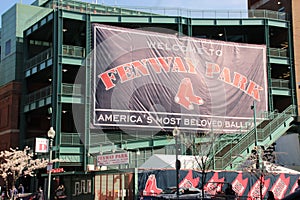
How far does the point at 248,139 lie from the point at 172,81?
8.98 metres

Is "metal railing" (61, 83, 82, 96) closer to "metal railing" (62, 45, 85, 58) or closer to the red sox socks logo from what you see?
"metal railing" (62, 45, 85, 58)

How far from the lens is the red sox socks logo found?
42.8 m

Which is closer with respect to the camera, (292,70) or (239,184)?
(239,184)

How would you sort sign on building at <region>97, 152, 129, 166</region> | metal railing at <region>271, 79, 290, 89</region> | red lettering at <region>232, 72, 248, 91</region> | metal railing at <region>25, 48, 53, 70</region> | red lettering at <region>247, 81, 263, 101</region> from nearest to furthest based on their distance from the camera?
1. sign on building at <region>97, 152, 129, 166</region>
2. metal railing at <region>25, 48, 53, 70</region>
3. red lettering at <region>232, 72, 248, 91</region>
4. red lettering at <region>247, 81, 263, 101</region>
5. metal railing at <region>271, 79, 290, 89</region>

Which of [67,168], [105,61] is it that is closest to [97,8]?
[105,61]

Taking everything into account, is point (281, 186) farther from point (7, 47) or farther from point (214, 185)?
point (7, 47)


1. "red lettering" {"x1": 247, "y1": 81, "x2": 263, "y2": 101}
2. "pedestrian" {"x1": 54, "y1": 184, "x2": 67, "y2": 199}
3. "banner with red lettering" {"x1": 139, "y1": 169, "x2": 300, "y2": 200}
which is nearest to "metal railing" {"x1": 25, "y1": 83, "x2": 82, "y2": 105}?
"pedestrian" {"x1": 54, "y1": 184, "x2": 67, "y2": 199}

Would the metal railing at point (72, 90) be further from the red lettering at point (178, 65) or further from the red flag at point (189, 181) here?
the red flag at point (189, 181)

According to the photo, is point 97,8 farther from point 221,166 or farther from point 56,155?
point 221,166

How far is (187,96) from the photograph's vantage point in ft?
141

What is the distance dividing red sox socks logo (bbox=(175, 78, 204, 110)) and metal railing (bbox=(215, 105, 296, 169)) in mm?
6523

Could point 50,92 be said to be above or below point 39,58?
below

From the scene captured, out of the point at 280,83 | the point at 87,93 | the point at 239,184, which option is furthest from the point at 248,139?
the point at 87,93

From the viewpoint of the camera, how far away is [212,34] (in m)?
50.2
